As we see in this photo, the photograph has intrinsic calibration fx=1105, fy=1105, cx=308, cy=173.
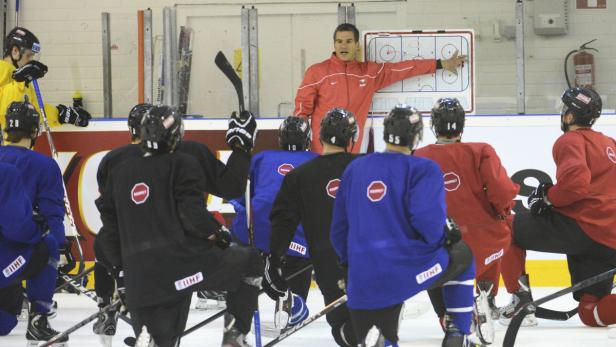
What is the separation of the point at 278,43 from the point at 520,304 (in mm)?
3839

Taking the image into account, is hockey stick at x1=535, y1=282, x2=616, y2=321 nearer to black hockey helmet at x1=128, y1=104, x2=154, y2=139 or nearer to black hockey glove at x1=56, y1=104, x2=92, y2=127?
black hockey helmet at x1=128, y1=104, x2=154, y2=139

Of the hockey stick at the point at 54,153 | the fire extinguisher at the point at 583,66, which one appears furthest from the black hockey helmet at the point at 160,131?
the fire extinguisher at the point at 583,66

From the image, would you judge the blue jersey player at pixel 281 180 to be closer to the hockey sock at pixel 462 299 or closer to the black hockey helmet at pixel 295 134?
the black hockey helmet at pixel 295 134

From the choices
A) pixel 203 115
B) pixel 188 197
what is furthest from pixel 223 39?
pixel 188 197

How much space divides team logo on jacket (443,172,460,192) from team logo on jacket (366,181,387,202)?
1162 millimetres

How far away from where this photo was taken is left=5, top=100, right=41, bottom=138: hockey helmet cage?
5.21 m

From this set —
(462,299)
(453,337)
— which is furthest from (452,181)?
(453,337)

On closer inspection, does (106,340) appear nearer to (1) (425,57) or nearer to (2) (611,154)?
(2) (611,154)

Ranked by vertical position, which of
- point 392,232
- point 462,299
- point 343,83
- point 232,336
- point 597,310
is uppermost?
point 343,83

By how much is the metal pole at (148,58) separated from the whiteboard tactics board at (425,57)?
1527mm

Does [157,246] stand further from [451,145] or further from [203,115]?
[203,115]

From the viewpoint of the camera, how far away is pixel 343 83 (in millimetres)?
6930

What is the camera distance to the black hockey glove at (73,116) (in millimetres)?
7051

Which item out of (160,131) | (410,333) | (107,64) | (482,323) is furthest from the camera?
(107,64)
